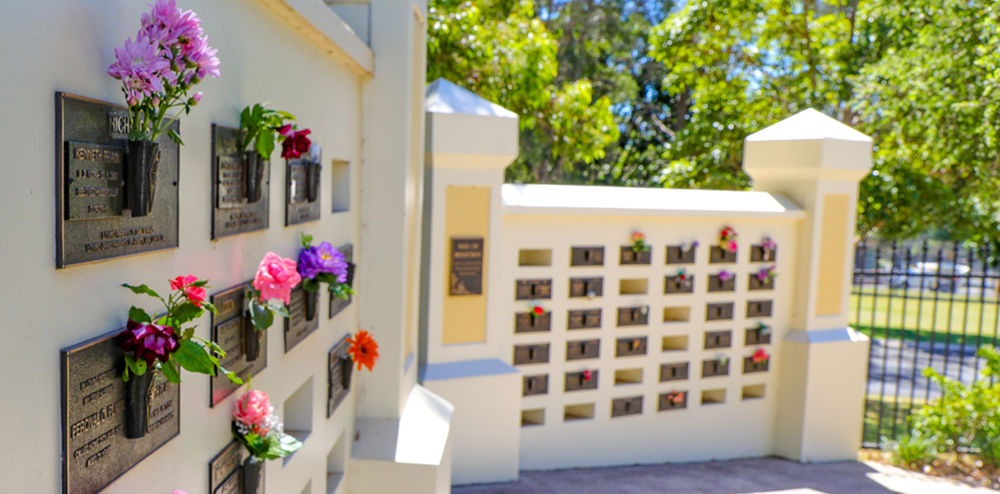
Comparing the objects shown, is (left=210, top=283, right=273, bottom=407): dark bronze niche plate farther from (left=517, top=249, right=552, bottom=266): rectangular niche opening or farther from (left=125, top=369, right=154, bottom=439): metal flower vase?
(left=517, top=249, right=552, bottom=266): rectangular niche opening

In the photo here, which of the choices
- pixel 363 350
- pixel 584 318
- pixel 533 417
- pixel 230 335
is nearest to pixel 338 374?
pixel 363 350

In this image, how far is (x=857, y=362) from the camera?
682cm

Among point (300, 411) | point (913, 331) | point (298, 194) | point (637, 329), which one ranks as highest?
point (298, 194)

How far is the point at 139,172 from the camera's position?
1599mm

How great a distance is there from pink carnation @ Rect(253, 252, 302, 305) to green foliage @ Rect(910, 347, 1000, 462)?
6968 millimetres

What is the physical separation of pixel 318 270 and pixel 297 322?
0.80 feet

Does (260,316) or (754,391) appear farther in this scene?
(754,391)

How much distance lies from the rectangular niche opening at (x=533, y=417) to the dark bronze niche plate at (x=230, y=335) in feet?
12.5

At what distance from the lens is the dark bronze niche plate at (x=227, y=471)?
7.25ft

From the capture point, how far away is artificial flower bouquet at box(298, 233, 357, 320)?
2930 millimetres

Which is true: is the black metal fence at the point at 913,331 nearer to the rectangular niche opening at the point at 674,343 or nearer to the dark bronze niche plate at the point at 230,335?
→ the rectangular niche opening at the point at 674,343

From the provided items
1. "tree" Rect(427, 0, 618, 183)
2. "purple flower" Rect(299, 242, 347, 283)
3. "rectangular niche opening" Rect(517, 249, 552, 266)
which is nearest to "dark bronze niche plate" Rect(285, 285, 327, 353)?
"purple flower" Rect(299, 242, 347, 283)

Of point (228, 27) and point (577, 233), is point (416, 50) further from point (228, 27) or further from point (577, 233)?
point (228, 27)

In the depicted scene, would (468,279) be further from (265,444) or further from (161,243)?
(161,243)
